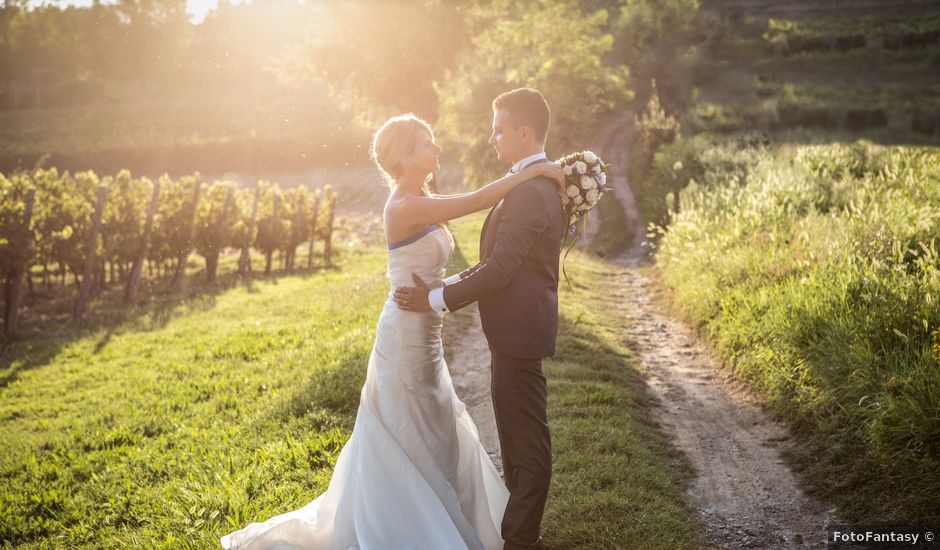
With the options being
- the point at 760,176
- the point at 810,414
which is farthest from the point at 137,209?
the point at 810,414

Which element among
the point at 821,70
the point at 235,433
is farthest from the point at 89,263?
the point at 821,70

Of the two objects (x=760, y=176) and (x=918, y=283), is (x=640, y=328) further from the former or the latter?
(x=760, y=176)

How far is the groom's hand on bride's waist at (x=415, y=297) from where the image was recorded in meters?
4.08

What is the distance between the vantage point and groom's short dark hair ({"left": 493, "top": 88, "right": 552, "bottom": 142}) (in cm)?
392

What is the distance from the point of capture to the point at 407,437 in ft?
14.1

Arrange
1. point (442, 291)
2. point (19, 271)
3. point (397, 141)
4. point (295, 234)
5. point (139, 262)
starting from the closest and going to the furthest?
point (442, 291)
point (397, 141)
point (19, 271)
point (139, 262)
point (295, 234)

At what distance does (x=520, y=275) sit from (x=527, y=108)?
984mm

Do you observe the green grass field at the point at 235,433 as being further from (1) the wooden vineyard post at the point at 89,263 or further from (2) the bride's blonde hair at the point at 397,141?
(2) the bride's blonde hair at the point at 397,141

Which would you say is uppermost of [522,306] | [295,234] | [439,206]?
[439,206]

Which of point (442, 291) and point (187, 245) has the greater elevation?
point (442, 291)

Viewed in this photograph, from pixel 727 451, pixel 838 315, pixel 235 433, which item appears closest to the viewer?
pixel 727 451

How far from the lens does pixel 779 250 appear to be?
9.84 meters

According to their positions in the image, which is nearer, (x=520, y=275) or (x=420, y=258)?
(x=520, y=275)

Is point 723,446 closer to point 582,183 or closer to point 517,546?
point 517,546
